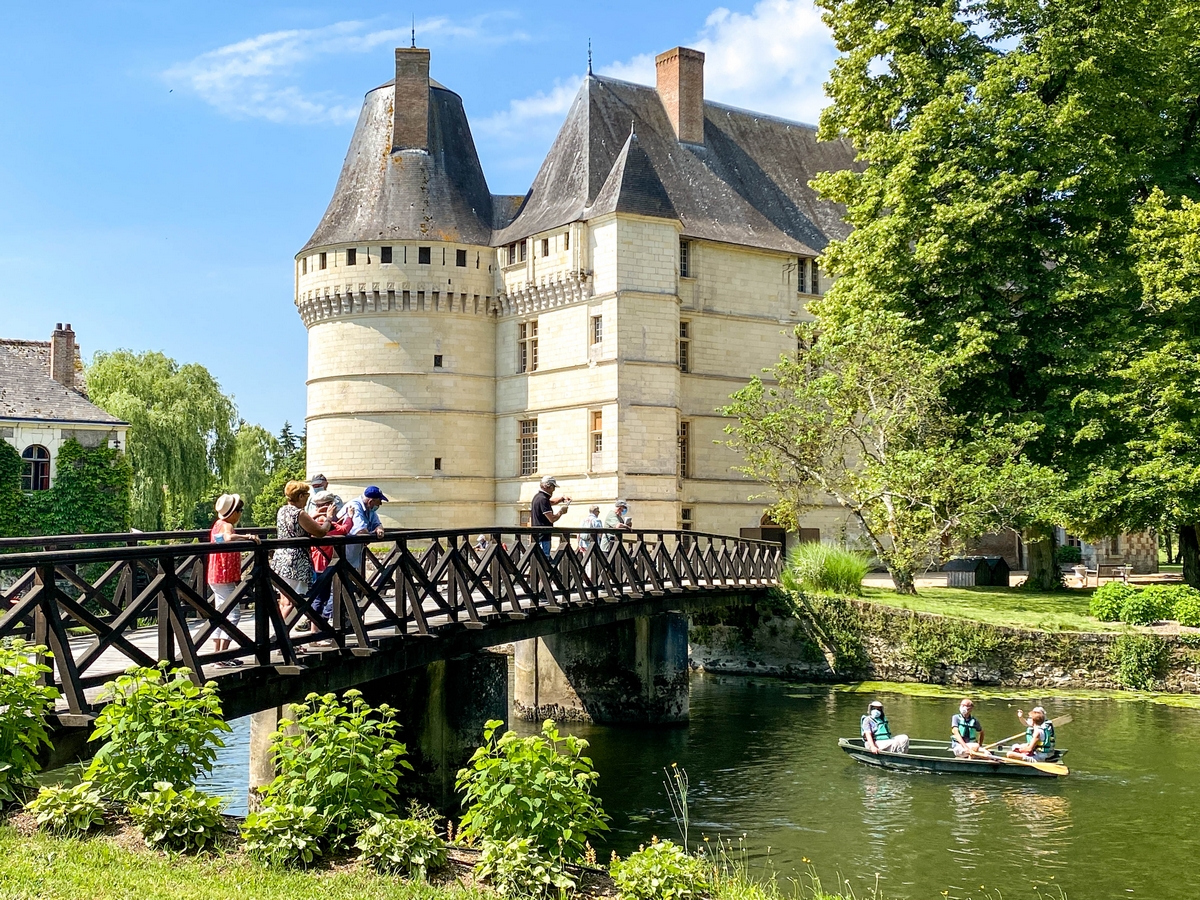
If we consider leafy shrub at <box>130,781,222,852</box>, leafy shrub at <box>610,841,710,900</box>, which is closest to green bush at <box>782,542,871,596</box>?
leafy shrub at <box>610,841,710,900</box>

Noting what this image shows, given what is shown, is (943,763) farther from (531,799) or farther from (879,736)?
(531,799)

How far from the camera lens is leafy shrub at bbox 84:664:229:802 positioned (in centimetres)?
637

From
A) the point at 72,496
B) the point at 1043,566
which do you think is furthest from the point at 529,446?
the point at 1043,566

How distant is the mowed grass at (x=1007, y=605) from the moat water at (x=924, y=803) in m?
2.67

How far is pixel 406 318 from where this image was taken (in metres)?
37.8

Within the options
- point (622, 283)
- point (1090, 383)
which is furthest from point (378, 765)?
point (622, 283)

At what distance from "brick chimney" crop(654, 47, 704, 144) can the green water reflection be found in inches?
995

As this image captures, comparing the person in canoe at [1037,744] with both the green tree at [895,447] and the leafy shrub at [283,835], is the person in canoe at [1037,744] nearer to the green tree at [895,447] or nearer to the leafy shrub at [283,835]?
the green tree at [895,447]

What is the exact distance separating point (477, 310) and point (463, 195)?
149 inches

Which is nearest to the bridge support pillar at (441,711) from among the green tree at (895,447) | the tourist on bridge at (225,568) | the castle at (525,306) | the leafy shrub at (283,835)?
the tourist on bridge at (225,568)

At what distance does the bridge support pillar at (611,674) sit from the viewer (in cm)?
1906

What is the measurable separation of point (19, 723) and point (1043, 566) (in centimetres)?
2595

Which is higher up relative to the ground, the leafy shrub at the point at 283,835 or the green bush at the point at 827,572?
the green bush at the point at 827,572

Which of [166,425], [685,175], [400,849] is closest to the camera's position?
[400,849]
